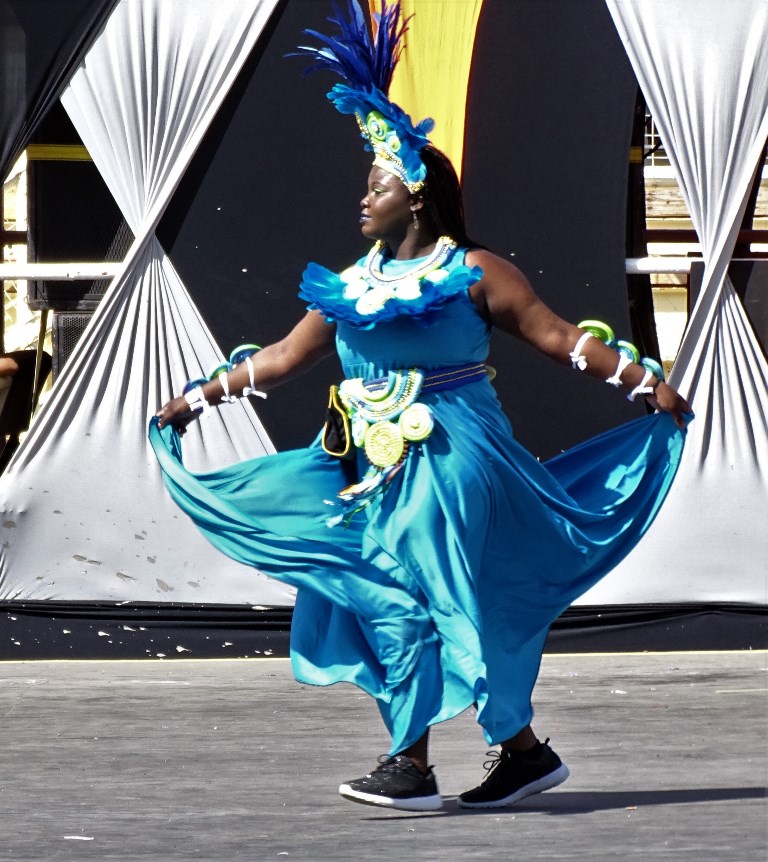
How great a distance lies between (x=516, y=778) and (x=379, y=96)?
1.87 meters

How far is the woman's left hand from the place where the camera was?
15.4 ft

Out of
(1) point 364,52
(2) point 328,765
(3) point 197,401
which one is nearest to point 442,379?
(3) point 197,401

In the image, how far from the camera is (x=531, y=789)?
15.2 feet

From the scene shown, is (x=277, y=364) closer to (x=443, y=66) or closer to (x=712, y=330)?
(x=443, y=66)

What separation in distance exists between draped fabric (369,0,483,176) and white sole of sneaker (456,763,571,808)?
3.29 metres

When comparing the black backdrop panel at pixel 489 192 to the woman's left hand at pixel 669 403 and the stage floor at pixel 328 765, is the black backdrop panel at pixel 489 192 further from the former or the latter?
the woman's left hand at pixel 669 403

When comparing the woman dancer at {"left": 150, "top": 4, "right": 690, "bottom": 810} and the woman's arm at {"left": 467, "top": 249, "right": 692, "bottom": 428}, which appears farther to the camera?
the woman's arm at {"left": 467, "top": 249, "right": 692, "bottom": 428}

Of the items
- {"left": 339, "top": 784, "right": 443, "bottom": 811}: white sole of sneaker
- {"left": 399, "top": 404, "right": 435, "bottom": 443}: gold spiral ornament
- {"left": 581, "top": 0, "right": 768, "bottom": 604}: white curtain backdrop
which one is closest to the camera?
{"left": 339, "top": 784, "right": 443, "bottom": 811}: white sole of sneaker

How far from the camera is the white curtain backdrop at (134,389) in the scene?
7.25m

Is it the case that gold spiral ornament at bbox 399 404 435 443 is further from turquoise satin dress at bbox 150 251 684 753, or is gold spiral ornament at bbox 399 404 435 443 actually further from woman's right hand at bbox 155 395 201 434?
woman's right hand at bbox 155 395 201 434

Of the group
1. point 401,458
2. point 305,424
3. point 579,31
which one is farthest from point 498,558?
point 579,31

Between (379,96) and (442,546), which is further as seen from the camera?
(379,96)

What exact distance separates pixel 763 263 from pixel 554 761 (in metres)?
3.28

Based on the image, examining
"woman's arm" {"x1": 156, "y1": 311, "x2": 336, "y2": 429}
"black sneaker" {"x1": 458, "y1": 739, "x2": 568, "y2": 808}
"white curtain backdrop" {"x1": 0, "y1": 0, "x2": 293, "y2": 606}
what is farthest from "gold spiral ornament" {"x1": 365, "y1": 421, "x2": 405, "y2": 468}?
"white curtain backdrop" {"x1": 0, "y1": 0, "x2": 293, "y2": 606}
